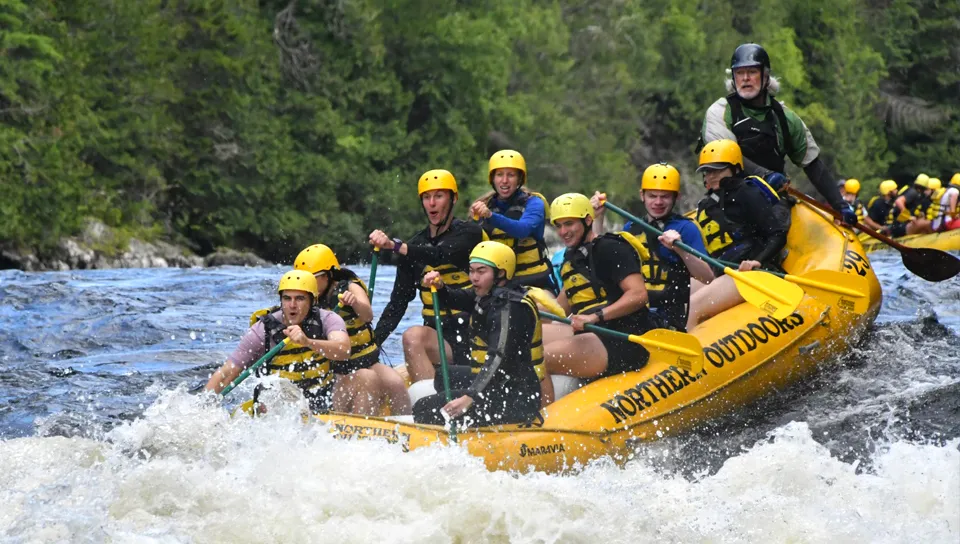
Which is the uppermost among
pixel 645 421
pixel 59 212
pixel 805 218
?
pixel 805 218

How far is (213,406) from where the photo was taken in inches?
301

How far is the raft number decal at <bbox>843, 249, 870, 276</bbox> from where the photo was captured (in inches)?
382

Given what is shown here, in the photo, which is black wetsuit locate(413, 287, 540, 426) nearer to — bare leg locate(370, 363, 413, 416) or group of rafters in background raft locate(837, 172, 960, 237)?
bare leg locate(370, 363, 413, 416)

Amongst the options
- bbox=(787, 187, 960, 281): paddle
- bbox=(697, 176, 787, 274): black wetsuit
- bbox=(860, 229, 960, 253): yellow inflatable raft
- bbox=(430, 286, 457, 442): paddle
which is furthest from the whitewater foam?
bbox=(860, 229, 960, 253): yellow inflatable raft

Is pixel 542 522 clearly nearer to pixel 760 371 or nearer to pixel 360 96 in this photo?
pixel 760 371

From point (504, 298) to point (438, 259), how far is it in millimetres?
1103

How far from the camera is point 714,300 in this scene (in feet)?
30.6

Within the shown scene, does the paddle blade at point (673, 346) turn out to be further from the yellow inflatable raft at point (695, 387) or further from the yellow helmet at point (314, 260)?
the yellow helmet at point (314, 260)

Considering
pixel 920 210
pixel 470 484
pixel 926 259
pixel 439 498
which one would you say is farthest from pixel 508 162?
pixel 920 210

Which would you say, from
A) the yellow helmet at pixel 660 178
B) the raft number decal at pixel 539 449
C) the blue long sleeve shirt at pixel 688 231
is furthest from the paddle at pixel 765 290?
the raft number decal at pixel 539 449

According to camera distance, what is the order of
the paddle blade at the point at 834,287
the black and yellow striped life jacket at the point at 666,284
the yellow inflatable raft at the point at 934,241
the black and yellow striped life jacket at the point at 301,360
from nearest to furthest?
the black and yellow striped life jacket at the point at 301,360
the black and yellow striped life jacket at the point at 666,284
the paddle blade at the point at 834,287
the yellow inflatable raft at the point at 934,241

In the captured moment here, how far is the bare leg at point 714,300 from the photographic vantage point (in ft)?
30.5

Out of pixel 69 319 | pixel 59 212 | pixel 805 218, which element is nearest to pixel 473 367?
pixel 805 218

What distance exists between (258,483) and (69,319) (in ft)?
24.7
